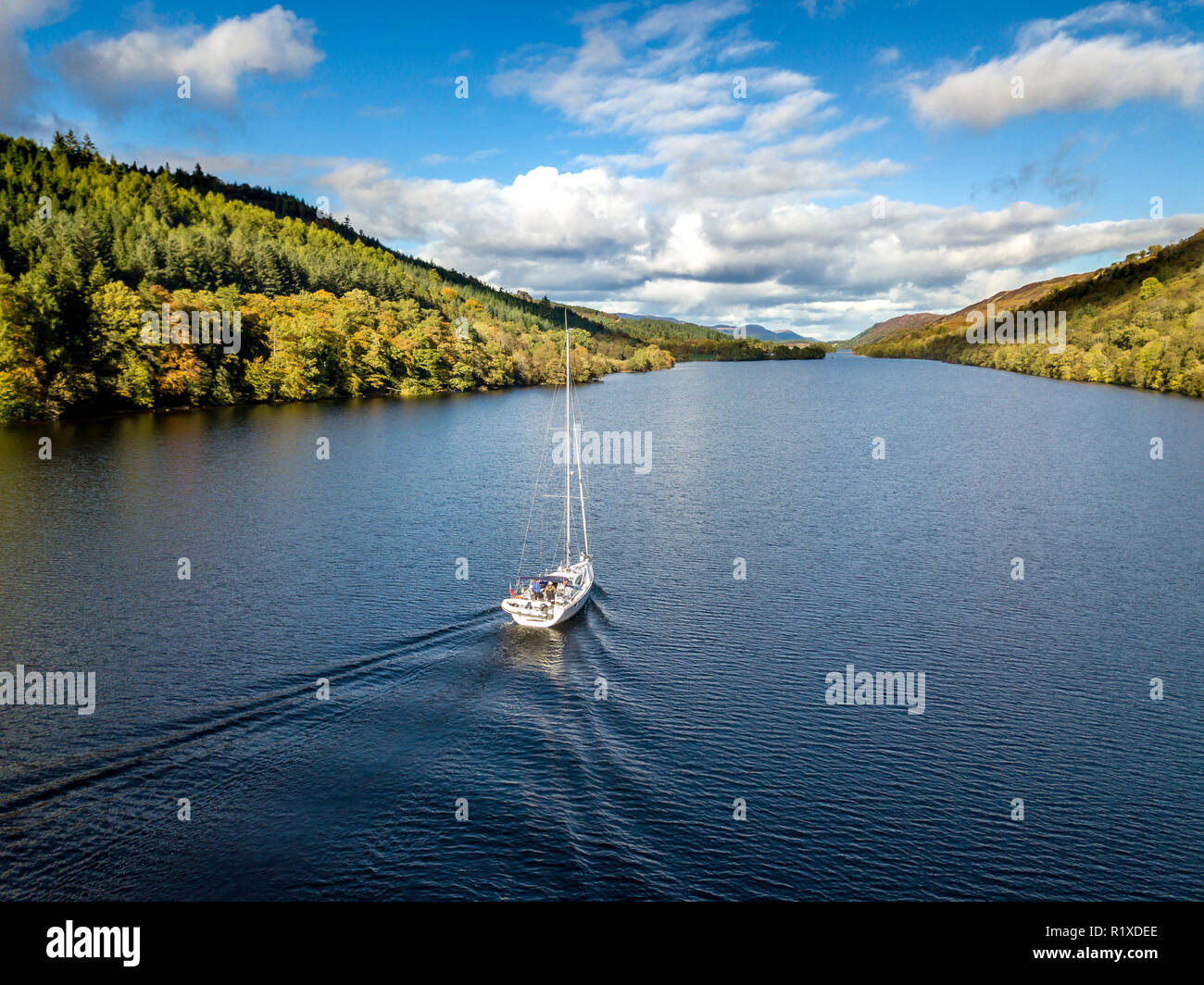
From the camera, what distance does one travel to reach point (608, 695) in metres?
37.8

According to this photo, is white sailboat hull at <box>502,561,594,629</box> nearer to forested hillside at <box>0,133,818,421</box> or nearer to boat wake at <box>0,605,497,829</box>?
boat wake at <box>0,605,497,829</box>

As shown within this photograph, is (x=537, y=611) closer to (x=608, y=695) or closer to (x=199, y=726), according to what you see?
(x=608, y=695)

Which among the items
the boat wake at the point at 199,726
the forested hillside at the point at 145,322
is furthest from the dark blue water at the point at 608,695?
the forested hillside at the point at 145,322

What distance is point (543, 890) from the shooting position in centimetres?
2477

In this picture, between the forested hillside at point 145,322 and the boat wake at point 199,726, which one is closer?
the boat wake at point 199,726

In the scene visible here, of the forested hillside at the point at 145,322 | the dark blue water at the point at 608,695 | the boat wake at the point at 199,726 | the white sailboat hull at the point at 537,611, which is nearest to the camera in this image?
the dark blue water at the point at 608,695

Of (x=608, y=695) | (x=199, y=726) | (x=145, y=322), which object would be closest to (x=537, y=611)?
(x=608, y=695)

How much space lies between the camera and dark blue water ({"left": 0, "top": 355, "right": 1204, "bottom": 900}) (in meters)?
26.3

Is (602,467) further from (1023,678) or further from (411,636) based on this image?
(1023,678)

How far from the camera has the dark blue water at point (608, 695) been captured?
1034 inches

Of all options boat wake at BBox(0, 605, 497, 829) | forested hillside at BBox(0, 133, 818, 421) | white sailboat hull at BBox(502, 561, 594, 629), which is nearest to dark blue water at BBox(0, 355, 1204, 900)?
boat wake at BBox(0, 605, 497, 829)

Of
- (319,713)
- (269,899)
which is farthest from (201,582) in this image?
(269,899)

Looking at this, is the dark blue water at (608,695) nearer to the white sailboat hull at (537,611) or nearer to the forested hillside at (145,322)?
the white sailboat hull at (537,611)

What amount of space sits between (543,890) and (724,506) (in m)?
54.5
